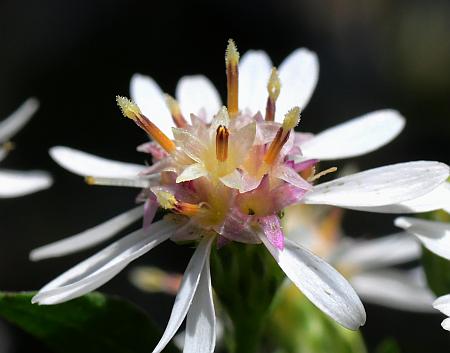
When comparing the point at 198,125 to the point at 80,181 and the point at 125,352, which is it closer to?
the point at 125,352

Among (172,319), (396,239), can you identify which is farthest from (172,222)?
(396,239)

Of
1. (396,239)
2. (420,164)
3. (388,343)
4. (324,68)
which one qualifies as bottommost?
(324,68)

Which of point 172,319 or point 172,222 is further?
point 172,222

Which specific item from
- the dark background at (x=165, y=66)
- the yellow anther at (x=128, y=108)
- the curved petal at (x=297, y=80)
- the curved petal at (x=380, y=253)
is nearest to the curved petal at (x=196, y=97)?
the curved petal at (x=297, y=80)

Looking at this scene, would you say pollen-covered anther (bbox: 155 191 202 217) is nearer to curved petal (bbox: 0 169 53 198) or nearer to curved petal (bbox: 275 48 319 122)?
curved petal (bbox: 275 48 319 122)

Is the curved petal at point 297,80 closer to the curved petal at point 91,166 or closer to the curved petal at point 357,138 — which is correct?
the curved petal at point 357,138

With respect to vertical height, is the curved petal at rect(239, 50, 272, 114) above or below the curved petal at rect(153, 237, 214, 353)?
below

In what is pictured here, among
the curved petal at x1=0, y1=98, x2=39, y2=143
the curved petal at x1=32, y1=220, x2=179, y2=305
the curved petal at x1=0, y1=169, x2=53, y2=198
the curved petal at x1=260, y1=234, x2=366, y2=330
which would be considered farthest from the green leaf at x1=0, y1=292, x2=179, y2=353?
the curved petal at x1=0, y1=98, x2=39, y2=143
